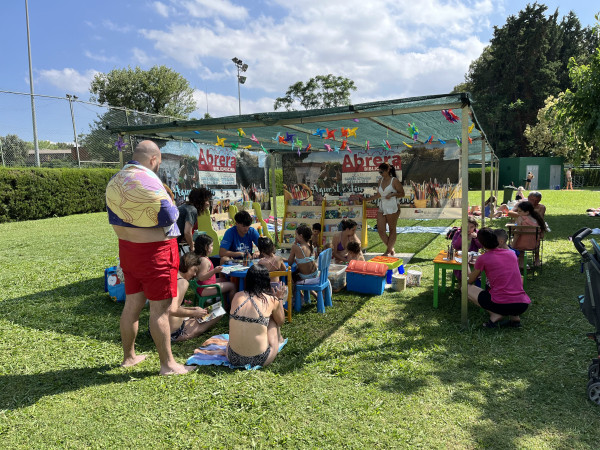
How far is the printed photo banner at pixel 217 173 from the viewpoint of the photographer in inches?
259

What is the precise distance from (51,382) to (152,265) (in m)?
1.37

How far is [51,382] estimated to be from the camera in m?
3.26

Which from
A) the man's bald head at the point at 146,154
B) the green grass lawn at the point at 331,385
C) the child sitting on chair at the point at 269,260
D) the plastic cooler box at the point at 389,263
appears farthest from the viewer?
the plastic cooler box at the point at 389,263

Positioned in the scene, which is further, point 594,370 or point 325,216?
point 325,216

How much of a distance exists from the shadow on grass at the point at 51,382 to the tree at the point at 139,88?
40.2 metres

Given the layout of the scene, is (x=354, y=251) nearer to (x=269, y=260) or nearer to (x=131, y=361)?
(x=269, y=260)

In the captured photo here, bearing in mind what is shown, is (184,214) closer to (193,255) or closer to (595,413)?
(193,255)

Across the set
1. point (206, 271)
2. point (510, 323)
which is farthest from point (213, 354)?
point (510, 323)

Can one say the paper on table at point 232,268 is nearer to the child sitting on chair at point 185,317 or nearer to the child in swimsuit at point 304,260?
the child sitting on chair at point 185,317

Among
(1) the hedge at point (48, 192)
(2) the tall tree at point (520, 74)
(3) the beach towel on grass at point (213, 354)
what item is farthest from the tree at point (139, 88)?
(3) the beach towel on grass at point (213, 354)

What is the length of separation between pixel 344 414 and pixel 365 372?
2.22 feet

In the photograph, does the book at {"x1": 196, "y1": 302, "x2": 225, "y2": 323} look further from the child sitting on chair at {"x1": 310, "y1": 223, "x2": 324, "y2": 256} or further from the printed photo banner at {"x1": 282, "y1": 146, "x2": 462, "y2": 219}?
the printed photo banner at {"x1": 282, "y1": 146, "x2": 462, "y2": 219}

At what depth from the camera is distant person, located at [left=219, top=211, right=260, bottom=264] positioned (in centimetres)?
542

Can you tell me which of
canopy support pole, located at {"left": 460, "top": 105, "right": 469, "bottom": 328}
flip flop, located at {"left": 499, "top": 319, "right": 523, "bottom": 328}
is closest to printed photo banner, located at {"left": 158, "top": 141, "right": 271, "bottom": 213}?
canopy support pole, located at {"left": 460, "top": 105, "right": 469, "bottom": 328}
